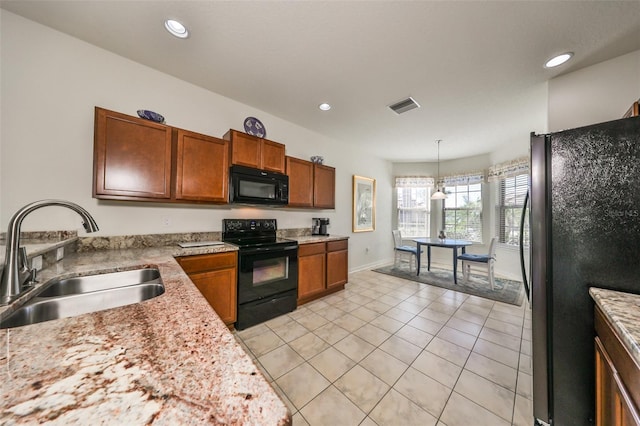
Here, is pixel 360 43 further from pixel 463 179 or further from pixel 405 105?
pixel 463 179

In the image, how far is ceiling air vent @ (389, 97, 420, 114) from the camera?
2734 millimetres

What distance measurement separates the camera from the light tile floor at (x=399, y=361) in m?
1.44

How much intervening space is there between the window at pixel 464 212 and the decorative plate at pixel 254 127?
427cm

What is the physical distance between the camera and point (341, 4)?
1.52 metres

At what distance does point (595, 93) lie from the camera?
205cm

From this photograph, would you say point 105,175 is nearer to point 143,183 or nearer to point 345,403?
point 143,183

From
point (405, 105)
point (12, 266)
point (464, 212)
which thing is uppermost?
point (405, 105)

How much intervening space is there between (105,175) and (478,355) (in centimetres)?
360

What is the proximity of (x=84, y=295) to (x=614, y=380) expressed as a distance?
2361 mm

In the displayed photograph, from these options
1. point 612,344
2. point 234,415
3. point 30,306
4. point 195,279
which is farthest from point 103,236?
point 612,344

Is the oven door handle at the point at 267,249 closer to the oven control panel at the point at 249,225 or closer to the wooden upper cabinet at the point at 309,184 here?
the oven control panel at the point at 249,225

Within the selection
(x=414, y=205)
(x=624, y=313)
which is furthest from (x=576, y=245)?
(x=414, y=205)

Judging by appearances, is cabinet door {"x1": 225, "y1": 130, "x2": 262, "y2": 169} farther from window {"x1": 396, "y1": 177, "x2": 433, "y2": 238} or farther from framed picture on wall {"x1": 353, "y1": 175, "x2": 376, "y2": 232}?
window {"x1": 396, "y1": 177, "x2": 433, "y2": 238}

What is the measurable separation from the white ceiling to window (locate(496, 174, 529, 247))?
187cm
